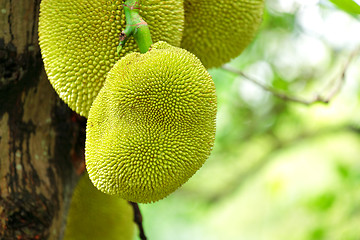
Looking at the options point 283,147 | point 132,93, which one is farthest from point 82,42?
point 283,147

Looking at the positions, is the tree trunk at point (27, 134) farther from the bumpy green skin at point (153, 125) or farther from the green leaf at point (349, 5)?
the green leaf at point (349, 5)

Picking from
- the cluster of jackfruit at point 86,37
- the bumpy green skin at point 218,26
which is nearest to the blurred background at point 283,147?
the bumpy green skin at point 218,26

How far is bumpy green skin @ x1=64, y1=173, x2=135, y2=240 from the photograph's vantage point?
105cm

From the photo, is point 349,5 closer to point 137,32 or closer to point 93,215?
point 137,32

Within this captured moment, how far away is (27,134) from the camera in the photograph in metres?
0.85


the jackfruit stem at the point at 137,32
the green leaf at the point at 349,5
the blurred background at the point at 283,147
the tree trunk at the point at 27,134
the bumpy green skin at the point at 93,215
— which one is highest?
the green leaf at the point at 349,5

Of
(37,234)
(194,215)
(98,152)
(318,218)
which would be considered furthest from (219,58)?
(194,215)

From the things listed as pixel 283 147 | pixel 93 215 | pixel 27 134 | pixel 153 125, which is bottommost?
pixel 283 147

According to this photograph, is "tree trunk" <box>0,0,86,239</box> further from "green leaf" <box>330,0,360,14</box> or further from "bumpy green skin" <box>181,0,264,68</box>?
"green leaf" <box>330,0,360,14</box>

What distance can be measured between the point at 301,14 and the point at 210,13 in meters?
1.17

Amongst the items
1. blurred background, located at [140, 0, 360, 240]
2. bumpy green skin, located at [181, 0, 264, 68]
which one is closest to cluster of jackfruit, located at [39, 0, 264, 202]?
bumpy green skin, located at [181, 0, 264, 68]

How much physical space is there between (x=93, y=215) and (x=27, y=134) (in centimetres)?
31

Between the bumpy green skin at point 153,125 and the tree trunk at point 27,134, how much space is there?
23 centimetres

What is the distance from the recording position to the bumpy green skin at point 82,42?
72 centimetres
